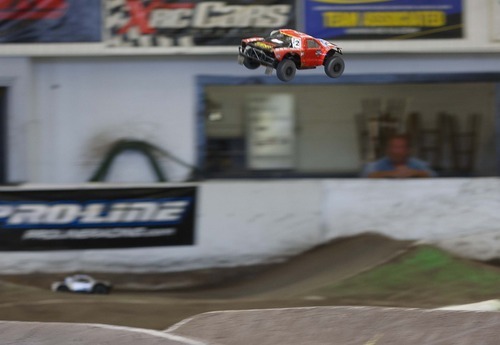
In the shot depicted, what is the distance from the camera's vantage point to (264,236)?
12.9m

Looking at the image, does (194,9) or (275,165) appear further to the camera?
(275,165)

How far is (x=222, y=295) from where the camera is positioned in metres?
11.8

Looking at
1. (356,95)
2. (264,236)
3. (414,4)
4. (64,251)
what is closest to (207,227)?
(264,236)

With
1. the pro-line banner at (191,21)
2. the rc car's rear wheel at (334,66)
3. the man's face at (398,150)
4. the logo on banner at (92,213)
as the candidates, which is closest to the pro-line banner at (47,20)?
the pro-line banner at (191,21)

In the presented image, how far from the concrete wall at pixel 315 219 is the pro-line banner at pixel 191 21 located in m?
2.04

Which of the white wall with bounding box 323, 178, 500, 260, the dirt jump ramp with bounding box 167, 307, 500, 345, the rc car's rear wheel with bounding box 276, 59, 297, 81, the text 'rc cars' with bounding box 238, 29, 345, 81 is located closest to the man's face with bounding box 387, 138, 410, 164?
the white wall with bounding box 323, 178, 500, 260

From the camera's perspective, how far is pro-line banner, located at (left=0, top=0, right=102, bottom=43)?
12.6m

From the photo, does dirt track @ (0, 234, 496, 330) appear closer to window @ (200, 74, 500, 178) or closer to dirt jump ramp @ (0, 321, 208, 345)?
dirt jump ramp @ (0, 321, 208, 345)

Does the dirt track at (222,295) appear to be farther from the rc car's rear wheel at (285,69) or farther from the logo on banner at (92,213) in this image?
the rc car's rear wheel at (285,69)

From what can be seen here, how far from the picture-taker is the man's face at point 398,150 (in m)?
13.6

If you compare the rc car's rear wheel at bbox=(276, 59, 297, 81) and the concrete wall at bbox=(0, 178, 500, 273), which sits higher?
the rc car's rear wheel at bbox=(276, 59, 297, 81)

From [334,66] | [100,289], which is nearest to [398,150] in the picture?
[100,289]

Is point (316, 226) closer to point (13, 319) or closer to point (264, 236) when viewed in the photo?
point (264, 236)

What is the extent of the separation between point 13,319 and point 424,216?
6184 millimetres
